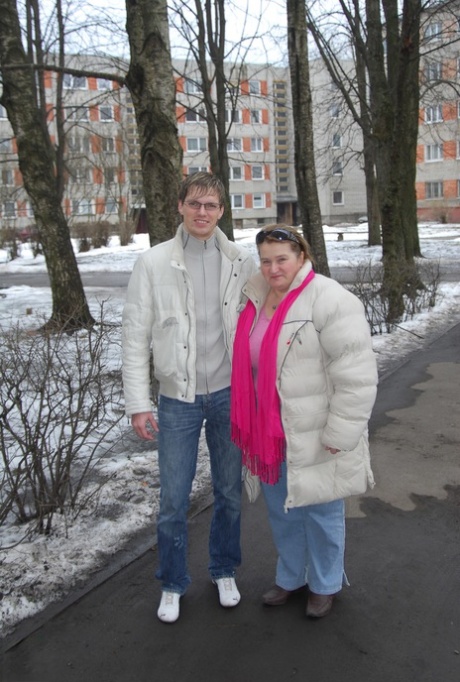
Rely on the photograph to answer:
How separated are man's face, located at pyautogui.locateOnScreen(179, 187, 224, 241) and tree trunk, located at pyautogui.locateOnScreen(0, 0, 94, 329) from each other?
6.03m

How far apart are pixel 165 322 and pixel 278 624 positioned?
1.38m

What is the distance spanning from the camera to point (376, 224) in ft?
85.7

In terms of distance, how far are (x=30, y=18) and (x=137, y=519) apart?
1870 cm

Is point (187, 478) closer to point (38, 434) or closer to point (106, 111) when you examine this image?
point (38, 434)

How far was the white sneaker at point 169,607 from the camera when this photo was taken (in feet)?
9.36

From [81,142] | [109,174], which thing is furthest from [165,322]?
[81,142]

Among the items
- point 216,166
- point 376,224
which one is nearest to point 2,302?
point 216,166

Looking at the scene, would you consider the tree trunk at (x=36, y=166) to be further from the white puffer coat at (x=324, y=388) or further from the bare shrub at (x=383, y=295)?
the white puffer coat at (x=324, y=388)

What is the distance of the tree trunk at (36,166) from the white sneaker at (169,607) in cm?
604

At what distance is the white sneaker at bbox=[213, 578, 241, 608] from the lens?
2949 mm

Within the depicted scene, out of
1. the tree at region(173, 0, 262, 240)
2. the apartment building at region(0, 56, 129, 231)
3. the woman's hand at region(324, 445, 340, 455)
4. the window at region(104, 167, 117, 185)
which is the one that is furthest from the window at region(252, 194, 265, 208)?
the woman's hand at region(324, 445, 340, 455)

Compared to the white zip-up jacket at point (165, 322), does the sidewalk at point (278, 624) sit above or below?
below

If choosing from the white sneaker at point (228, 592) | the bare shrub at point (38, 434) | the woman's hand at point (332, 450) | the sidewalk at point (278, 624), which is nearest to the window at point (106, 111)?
the bare shrub at point (38, 434)

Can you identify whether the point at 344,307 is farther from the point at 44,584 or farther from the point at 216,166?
the point at 216,166
